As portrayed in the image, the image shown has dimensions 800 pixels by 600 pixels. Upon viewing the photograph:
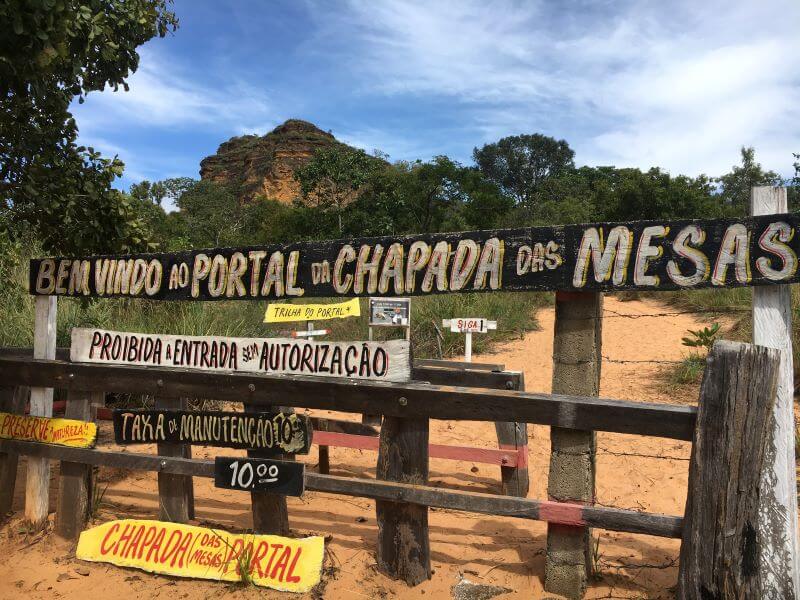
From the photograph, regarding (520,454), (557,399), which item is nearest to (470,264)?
(557,399)

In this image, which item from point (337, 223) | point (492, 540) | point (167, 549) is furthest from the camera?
point (337, 223)

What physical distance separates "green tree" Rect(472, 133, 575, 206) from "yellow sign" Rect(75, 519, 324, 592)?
74.2 m

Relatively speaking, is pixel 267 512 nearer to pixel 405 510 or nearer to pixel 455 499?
pixel 405 510

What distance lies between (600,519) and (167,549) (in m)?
2.65

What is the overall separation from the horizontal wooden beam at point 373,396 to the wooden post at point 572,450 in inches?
7.7

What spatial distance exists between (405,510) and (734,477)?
5.63 ft

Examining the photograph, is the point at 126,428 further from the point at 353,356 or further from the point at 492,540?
the point at 492,540

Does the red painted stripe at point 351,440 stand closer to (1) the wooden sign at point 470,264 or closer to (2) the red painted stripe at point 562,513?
(1) the wooden sign at point 470,264

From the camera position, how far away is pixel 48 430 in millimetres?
4035

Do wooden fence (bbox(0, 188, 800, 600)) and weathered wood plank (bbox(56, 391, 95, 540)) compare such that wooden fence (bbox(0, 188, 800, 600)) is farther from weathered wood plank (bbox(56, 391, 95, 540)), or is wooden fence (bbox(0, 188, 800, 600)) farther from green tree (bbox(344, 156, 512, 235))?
green tree (bbox(344, 156, 512, 235))

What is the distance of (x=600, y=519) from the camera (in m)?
2.87

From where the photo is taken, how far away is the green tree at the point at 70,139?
4016 millimetres

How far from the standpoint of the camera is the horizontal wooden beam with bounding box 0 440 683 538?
2781 millimetres

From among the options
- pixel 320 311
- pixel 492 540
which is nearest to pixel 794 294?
pixel 320 311
